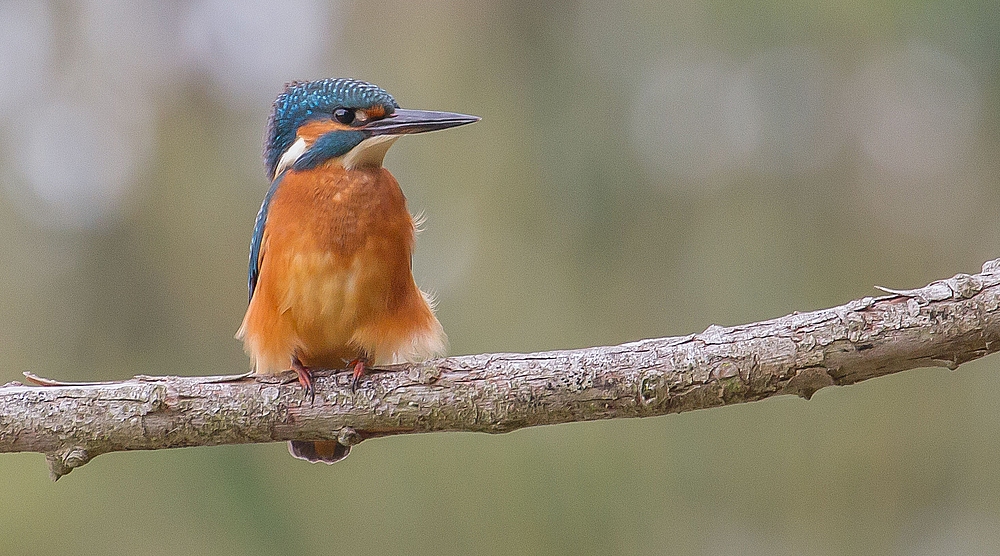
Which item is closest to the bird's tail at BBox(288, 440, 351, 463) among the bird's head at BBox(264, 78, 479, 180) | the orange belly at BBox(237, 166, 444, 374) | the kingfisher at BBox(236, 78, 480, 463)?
the kingfisher at BBox(236, 78, 480, 463)

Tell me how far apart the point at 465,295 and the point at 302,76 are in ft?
4.07

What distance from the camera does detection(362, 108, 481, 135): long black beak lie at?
9.40 ft

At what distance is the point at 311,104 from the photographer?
10.2 ft

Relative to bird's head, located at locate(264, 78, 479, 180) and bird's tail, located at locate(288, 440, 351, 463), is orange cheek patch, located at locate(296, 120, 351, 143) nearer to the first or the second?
bird's head, located at locate(264, 78, 479, 180)

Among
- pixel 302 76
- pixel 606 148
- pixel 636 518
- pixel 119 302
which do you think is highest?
pixel 302 76

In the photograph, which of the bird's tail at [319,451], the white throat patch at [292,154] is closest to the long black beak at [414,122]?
the white throat patch at [292,154]

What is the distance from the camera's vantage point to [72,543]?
3.99m

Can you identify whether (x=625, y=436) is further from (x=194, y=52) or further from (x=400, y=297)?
(x=194, y=52)

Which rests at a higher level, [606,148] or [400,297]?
[606,148]

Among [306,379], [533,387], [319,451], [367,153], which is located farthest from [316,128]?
[533,387]

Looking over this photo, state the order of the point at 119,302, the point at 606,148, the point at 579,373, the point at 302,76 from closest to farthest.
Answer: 1. the point at 579,373
2. the point at 606,148
3. the point at 119,302
4. the point at 302,76

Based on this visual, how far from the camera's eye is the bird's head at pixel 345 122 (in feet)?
9.78

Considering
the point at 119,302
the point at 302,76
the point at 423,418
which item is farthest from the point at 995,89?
the point at 119,302

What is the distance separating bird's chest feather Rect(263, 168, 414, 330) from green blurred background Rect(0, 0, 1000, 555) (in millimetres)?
767
